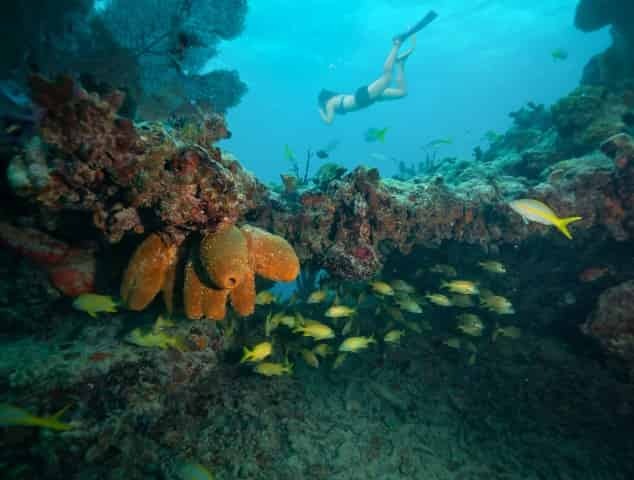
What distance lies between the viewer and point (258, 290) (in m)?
5.51

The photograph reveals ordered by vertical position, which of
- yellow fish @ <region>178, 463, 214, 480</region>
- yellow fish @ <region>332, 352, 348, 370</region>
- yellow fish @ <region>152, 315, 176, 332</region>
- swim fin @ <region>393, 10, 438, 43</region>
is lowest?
yellow fish @ <region>178, 463, 214, 480</region>

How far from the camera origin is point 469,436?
4648 mm

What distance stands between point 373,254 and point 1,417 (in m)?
4.49

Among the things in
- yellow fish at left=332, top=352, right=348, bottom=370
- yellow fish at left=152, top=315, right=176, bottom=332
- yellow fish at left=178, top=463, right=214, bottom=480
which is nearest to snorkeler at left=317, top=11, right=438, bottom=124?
yellow fish at left=332, top=352, right=348, bottom=370

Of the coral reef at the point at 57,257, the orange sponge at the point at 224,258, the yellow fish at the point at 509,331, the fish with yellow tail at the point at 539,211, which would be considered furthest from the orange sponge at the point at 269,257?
the yellow fish at the point at 509,331

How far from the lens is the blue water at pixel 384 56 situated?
46656mm

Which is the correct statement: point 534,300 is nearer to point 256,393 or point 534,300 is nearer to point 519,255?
point 519,255

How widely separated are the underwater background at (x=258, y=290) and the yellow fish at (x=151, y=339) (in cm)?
3

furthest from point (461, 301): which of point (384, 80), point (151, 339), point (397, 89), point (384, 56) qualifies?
point (384, 56)

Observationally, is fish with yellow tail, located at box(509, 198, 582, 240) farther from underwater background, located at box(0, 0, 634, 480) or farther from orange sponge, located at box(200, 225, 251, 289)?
orange sponge, located at box(200, 225, 251, 289)

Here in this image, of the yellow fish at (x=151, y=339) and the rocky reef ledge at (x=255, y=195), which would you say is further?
the yellow fish at (x=151, y=339)

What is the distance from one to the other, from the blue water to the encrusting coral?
29.8 ft

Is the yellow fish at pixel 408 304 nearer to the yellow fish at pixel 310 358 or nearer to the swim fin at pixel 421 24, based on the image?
the yellow fish at pixel 310 358

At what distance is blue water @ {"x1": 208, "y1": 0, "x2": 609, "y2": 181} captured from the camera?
46.7 m
